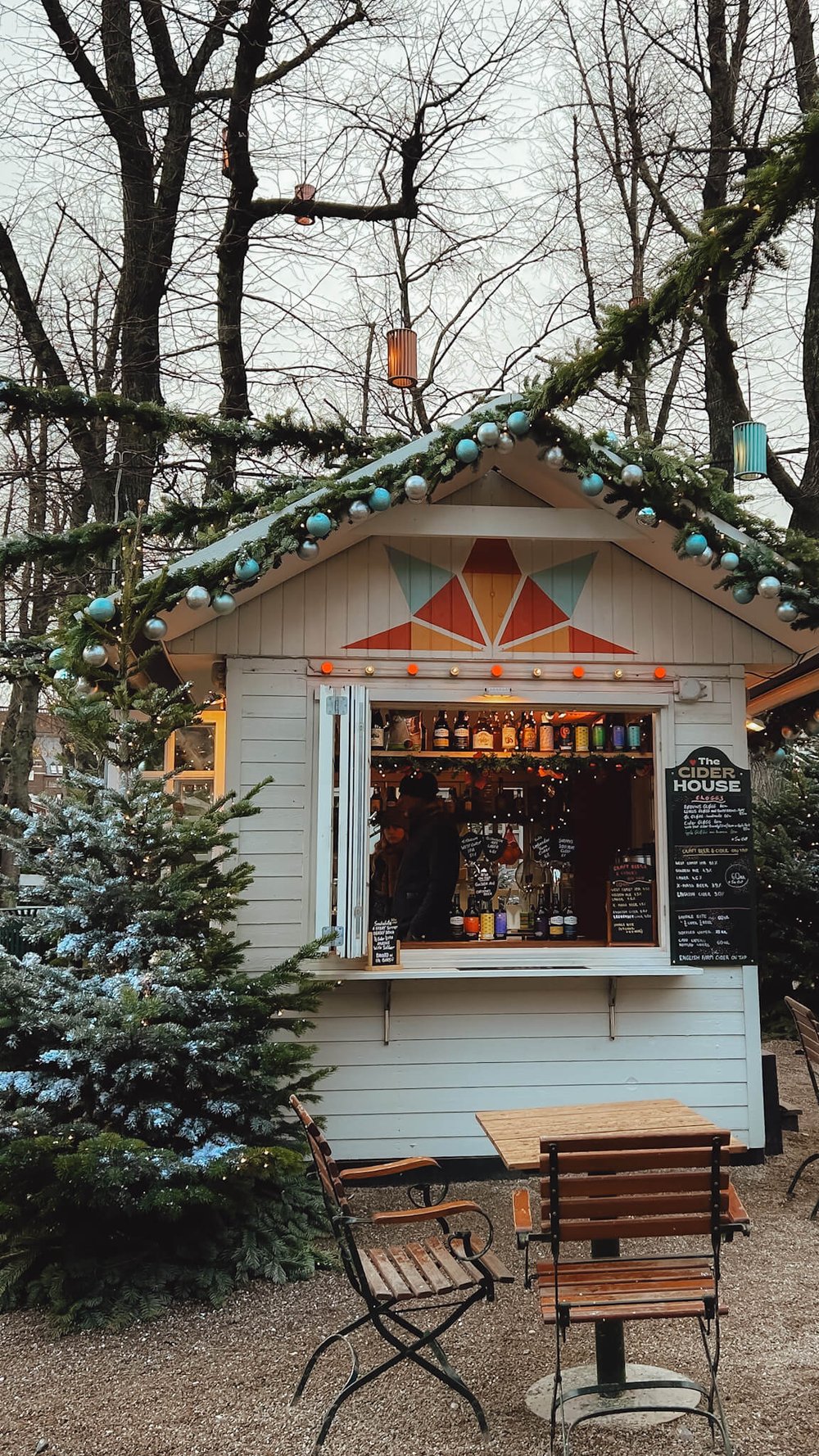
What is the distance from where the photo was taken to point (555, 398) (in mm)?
5828

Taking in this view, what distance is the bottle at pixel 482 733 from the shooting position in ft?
23.4

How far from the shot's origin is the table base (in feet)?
11.9

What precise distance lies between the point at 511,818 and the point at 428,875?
0.85 metres

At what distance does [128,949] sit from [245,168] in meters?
8.89

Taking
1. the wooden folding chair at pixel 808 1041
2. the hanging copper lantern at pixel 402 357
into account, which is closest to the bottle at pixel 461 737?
the wooden folding chair at pixel 808 1041

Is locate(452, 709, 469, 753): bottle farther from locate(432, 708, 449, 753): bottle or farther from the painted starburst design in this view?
the painted starburst design

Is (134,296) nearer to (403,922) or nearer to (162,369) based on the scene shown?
(162,369)

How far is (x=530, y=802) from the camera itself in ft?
26.1

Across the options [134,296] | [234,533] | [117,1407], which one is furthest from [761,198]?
[134,296]

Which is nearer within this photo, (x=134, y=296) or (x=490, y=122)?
(x=134, y=296)

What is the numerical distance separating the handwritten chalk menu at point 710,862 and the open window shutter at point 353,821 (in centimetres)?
183

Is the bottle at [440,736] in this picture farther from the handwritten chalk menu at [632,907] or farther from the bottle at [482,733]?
the handwritten chalk menu at [632,907]

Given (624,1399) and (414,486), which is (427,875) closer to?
(414,486)

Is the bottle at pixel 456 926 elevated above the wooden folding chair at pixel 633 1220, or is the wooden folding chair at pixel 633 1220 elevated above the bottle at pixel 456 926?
the bottle at pixel 456 926
